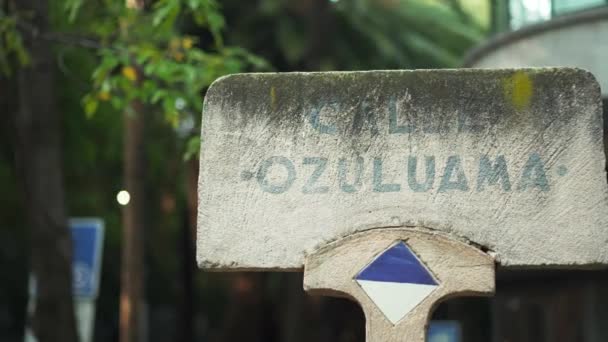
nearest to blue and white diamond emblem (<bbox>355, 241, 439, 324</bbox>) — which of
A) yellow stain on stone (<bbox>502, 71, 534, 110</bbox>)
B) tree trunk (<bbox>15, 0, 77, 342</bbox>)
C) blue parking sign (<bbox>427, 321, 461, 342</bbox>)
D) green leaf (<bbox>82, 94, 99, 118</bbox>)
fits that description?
yellow stain on stone (<bbox>502, 71, 534, 110</bbox>)

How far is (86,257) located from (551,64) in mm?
5769

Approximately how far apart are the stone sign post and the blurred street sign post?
4.15m

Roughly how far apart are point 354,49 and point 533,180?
42.7 feet

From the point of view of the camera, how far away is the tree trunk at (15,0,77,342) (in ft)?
33.3

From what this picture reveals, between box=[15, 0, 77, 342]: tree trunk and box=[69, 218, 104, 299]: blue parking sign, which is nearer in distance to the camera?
box=[69, 218, 104, 299]: blue parking sign

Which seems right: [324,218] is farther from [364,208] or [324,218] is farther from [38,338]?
[38,338]

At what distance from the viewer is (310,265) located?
609cm

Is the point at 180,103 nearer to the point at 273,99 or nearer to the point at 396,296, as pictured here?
the point at 273,99

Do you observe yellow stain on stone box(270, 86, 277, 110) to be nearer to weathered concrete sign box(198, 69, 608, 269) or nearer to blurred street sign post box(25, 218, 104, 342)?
weathered concrete sign box(198, 69, 608, 269)

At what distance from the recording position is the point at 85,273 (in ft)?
33.2

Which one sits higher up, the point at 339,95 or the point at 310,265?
the point at 339,95

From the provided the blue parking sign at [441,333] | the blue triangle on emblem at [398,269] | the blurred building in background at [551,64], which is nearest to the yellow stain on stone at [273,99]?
the blue triangle on emblem at [398,269]

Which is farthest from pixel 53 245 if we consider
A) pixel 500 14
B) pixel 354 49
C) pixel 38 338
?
pixel 354 49

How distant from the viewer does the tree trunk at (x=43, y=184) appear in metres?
10.1
